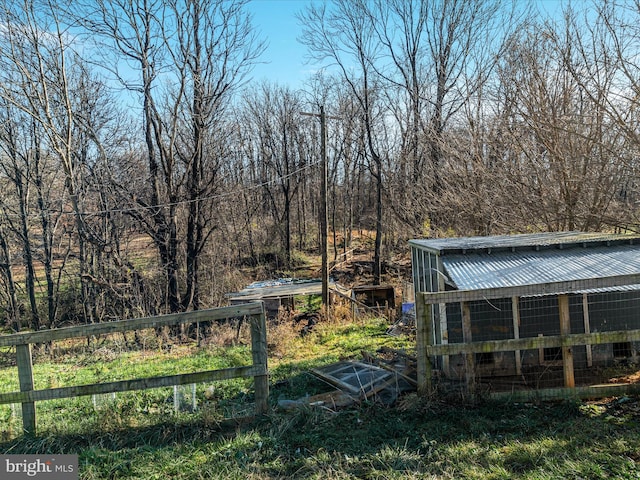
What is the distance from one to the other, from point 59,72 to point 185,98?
454 cm

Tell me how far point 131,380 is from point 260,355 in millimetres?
1251

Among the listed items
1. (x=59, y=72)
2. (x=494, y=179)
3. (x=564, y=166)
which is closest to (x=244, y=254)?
(x=59, y=72)

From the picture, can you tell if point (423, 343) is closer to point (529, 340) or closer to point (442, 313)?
point (529, 340)

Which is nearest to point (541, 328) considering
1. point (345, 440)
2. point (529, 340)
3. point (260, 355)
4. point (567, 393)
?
point (567, 393)

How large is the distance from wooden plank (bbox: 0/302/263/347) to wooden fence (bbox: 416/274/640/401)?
5.59ft

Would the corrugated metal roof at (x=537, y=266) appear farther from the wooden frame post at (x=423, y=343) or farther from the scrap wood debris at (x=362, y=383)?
the scrap wood debris at (x=362, y=383)

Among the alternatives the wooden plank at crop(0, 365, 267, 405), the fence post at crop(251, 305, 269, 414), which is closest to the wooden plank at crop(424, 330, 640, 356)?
the fence post at crop(251, 305, 269, 414)

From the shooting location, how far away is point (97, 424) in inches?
173

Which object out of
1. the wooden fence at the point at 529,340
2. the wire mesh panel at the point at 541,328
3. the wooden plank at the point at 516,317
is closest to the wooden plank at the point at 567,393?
the wooden fence at the point at 529,340

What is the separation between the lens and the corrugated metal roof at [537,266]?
17.7 feet

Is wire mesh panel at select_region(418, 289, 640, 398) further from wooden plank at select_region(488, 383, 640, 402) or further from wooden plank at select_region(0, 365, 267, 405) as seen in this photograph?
wooden plank at select_region(0, 365, 267, 405)

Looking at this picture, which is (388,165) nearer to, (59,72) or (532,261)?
(59,72)

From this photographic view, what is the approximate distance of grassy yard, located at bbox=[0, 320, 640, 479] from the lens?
3439 millimetres

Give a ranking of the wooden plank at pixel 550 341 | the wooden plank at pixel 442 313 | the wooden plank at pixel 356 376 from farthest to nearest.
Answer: the wooden plank at pixel 442 313 < the wooden plank at pixel 356 376 < the wooden plank at pixel 550 341
